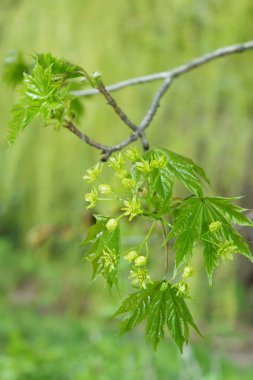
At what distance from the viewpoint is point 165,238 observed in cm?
55

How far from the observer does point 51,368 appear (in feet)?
9.18

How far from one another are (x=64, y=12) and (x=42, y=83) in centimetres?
152

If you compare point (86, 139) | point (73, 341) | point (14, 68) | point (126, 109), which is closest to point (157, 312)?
point (86, 139)

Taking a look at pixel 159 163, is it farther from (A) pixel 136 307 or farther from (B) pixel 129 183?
(A) pixel 136 307

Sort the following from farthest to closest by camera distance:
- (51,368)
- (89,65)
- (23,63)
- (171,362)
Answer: (171,362) < (51,368) < (89,65) < (23,63)

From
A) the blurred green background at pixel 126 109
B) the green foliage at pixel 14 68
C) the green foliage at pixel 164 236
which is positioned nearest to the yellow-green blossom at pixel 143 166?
the green foliage at pixel 164 236

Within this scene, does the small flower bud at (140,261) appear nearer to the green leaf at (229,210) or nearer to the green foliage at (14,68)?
the green leaf at (229,210)

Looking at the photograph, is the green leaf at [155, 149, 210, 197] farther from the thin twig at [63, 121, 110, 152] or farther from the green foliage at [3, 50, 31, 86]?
the green foliage at [3, 50, 31, 86]

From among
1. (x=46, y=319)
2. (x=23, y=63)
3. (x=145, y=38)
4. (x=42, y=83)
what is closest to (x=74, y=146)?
(x=145, y=38)

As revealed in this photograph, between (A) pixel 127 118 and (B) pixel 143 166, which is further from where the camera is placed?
(A) pixel 127 118

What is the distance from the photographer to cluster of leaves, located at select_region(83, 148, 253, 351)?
0.54 m

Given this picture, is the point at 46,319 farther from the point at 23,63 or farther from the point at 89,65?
the point at 23,63

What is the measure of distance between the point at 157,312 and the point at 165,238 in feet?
0.24

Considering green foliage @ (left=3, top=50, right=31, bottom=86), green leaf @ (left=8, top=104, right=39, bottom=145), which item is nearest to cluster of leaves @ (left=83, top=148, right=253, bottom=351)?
green leaf @ (left=8, top=104, right=39, bottom=145)
